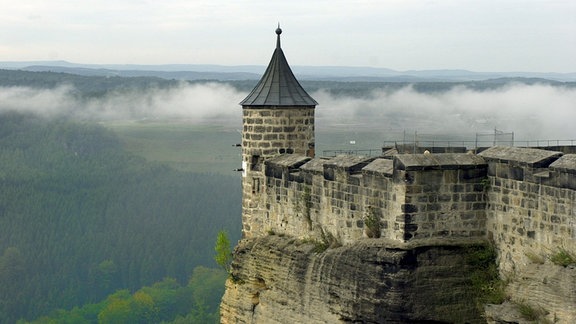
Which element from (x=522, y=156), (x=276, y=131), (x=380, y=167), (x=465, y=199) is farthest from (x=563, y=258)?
(x=276, y=131)

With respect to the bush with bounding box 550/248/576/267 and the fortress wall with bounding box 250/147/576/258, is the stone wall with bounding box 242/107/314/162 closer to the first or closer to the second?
the fortress wall with bounding box 250/147/576/258

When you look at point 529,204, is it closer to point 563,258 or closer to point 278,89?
point 563,258

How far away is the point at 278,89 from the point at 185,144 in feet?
452

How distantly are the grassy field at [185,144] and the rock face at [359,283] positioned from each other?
106167 millimetres

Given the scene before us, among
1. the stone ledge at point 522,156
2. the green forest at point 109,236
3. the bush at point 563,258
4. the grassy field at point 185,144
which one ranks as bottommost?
the green forest at point 109,236

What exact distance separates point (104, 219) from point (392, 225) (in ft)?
483

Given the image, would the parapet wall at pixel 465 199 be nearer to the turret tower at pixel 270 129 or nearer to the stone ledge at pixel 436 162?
the stone ledge at pixel 436 162

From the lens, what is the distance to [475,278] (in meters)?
26.5

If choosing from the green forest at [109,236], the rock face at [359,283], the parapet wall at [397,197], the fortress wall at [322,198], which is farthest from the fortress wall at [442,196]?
the green forest at [109,236]

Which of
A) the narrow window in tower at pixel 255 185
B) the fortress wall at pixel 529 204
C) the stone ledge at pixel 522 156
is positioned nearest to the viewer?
the fortress wall at pixel 529 204

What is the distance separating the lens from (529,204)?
2517 centimetres

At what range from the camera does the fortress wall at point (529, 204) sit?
24047 mm

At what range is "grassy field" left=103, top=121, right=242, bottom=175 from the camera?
15512 centimetres

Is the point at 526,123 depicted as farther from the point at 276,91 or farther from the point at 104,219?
the point at 104,219
